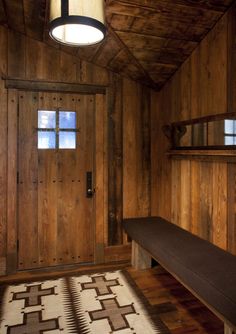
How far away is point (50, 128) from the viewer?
3047mm

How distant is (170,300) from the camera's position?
7.84 feet

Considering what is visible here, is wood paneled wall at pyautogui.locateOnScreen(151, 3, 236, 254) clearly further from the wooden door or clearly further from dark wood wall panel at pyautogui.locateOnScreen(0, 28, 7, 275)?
dark wood wall panel at pyautogui.locateOnScreen(0, 28, 7, 275)

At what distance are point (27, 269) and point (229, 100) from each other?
8.59 ft

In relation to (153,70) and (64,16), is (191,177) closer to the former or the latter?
(153,70)

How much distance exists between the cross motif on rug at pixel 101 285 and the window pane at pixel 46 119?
1.65 m

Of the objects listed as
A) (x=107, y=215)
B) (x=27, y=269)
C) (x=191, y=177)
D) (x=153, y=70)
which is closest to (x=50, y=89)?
(x=153, y=70)

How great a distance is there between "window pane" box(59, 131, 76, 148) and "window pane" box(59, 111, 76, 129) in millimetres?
73

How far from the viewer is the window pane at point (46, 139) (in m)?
3.03

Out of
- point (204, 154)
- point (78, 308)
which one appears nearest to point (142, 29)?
point (204, 154)

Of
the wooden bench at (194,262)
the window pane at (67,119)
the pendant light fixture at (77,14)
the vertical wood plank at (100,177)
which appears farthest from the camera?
the vertical wood plank at (100,177)

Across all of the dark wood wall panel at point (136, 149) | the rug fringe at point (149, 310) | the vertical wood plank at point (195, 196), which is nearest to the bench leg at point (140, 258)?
the rug fringe at point (149, 310)

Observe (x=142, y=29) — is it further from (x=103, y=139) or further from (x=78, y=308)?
(x=78, y=308)

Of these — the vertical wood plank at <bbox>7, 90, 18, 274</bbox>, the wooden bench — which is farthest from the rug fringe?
the vertical wood plank at <bbox>7, 90, 18, 274</bbox>

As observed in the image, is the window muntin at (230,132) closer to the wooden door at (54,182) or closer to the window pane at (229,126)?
the window pane at (229,126)
